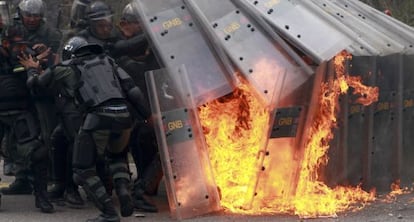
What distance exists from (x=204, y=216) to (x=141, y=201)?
3.03ft

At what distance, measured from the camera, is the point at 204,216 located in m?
8.11

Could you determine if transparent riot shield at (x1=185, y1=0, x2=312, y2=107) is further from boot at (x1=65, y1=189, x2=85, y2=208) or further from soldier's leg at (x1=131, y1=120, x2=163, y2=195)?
boot at (x1=65, y1=189, x2=85, y2=208)

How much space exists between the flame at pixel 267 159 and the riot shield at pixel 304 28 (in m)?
0.41

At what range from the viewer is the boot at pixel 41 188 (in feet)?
27.9

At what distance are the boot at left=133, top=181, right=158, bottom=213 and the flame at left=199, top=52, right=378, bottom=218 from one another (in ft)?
2.75

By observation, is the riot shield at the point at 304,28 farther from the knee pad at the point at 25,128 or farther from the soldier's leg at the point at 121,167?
the knee pad at the point at 25,128

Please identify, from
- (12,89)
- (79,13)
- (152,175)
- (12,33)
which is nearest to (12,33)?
(12,33)

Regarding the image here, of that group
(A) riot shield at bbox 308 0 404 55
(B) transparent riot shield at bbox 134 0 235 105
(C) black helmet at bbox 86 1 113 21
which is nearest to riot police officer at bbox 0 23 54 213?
(C) black helmet at bbox 86 1 113 21

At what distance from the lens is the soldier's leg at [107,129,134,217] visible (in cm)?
789

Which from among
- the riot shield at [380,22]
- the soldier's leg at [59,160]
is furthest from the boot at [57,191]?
the riot shield at [380,22]

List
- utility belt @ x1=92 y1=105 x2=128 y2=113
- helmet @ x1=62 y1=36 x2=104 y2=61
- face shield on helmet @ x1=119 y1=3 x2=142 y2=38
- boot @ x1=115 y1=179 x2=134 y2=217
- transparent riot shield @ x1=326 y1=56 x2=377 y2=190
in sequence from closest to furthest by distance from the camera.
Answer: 1. utility belt @ x1=92 y1=105 x2=128 y2=113
2. boot @ x1=115 y1=179 x2=134 y2=217
3. helmet @ x1=62 y1=36 x2=104 y2=61
4. transparent riot shield @ x1=326 y1=56 x2=377 y2=190
5. face shield on helmet @ x1=119 y1=3 x2=142 y2=38

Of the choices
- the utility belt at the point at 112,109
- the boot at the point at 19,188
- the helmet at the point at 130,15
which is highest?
the helmet at the point at 130,15

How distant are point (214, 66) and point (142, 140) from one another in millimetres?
1410

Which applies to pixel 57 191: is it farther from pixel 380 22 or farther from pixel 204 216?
pixel 380 22
